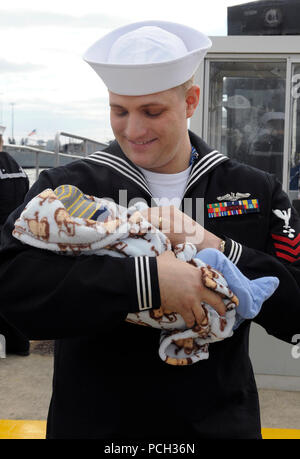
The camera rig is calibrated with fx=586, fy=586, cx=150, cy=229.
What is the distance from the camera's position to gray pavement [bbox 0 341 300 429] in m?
4.33

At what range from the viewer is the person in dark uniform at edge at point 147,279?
146 cm

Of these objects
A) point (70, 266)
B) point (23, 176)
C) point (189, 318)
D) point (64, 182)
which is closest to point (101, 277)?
point (70, 266)

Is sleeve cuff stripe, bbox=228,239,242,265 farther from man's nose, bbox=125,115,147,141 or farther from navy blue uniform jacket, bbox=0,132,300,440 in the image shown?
man's nose, bbox=125,115,147,141

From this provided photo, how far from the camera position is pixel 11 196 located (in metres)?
5.50

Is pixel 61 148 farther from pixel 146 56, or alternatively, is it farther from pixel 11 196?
pixel 146 56

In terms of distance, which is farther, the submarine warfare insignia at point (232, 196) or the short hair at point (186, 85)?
the submarine warfare insignia at point (232, 196)

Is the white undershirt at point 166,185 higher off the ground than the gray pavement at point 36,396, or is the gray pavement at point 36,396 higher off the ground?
the white undershirt at point 166,185

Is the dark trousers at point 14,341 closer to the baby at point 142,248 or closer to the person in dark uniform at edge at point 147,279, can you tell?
the person in dark uniform at edge at point 147,279

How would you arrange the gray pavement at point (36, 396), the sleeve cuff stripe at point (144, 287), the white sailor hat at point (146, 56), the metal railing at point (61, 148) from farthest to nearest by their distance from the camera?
1. the metal railing at point (61, 148)
2. the gray pavement at point (36, 396)
3. the white sailor hat at point (146, 56)
4. the sleeve cuff stripe at point (144, 287)

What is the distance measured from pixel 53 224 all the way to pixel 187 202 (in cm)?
51

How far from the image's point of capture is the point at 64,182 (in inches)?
69.4

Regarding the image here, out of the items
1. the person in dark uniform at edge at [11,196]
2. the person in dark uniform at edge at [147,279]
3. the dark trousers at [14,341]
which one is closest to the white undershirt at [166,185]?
the person in dark uniform at edge at [147,279]

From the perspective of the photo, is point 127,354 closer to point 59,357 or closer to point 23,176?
point 59,357

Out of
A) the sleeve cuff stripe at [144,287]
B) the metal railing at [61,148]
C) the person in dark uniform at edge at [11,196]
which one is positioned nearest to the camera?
the sleeve cuff stripe at [144,287]
